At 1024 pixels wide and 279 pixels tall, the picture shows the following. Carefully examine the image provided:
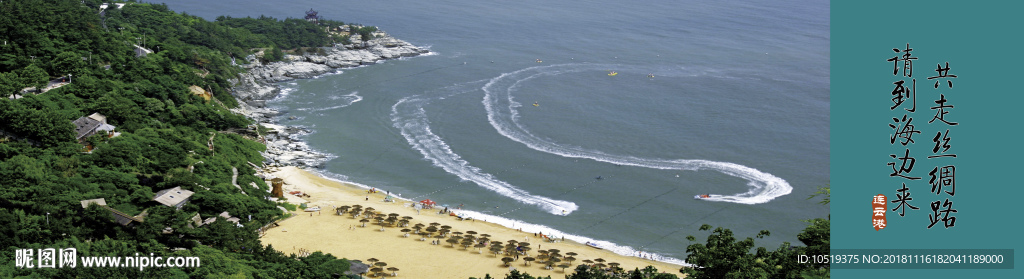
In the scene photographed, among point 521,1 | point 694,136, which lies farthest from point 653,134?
point 521,1

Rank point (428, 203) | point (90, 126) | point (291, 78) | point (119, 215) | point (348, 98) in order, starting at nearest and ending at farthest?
point (119, 215) → point (90, 126) → point (428, 203) → point (348, 98) → point (291, 78)

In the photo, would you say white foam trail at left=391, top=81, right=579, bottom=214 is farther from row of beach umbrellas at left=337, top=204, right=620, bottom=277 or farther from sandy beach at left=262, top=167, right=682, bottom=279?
row of beach umbrellas at left=337, top=204, right=620, bottom=277

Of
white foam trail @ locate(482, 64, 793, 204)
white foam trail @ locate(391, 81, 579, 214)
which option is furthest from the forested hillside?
white foam trail @ locate(482, 64, 793, 204)

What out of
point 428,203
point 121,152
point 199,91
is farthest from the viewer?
point 199,91

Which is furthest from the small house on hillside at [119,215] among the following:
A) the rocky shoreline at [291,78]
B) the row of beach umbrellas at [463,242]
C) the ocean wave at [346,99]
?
the ocean wave at [346,99]

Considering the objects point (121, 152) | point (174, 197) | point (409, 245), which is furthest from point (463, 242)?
point (121, 152)

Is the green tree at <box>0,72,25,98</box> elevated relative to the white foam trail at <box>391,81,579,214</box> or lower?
elevated

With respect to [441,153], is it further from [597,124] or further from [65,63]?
[65,63]
